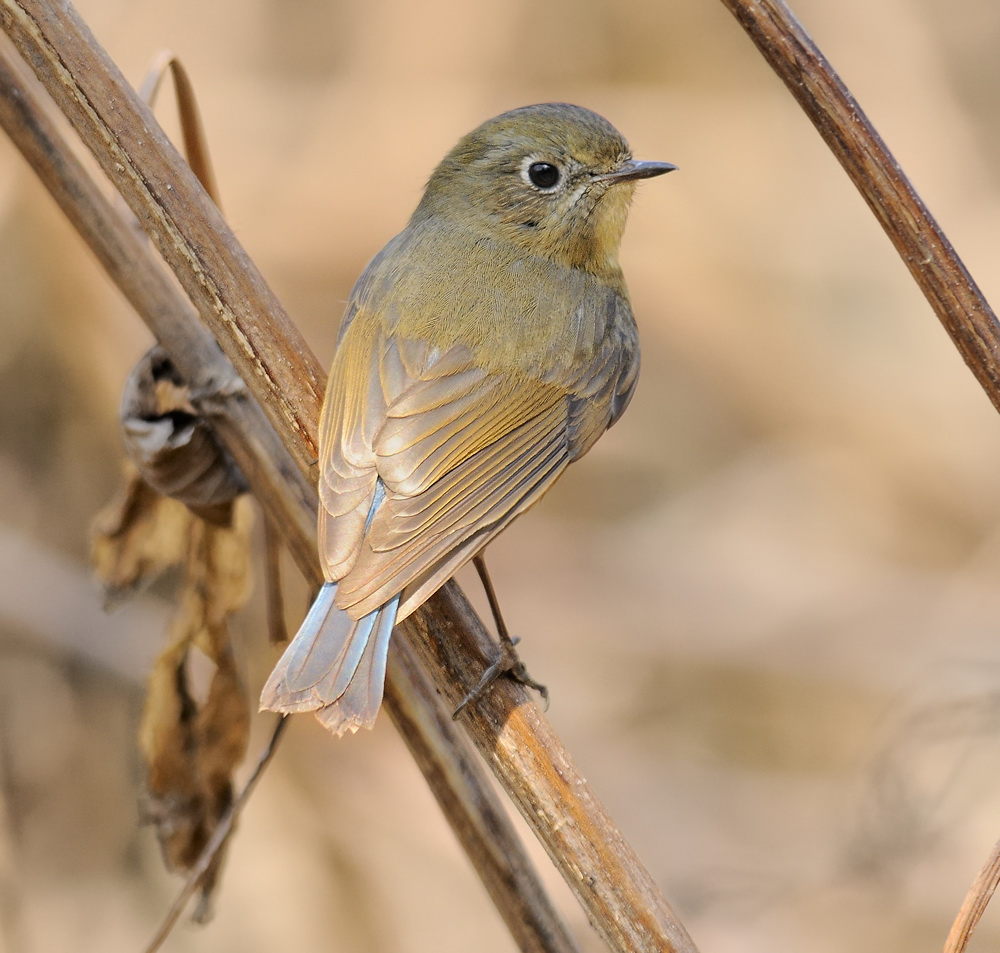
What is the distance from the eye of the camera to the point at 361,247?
5.27 metres

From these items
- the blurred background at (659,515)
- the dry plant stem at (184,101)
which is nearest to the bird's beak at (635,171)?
the dry plant stem at (184,101)

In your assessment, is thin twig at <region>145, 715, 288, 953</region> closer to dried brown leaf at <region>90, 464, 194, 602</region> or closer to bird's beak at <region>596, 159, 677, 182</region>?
dried brown leaf at <region>90, 464, 194, 602</region>

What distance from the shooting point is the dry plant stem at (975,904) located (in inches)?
64.7

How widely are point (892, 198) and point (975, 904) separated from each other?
0.98 metres

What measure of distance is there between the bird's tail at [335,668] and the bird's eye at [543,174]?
143 centimetres

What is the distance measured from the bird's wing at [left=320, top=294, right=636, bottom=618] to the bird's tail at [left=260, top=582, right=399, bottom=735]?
4 centimetres

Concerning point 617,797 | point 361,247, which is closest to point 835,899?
point 617,797

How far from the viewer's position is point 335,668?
2066mm

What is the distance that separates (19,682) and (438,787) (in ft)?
8.01

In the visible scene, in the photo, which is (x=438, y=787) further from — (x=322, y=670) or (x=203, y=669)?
(x=203, y=669)

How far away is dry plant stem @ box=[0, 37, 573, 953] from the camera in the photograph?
2.17m

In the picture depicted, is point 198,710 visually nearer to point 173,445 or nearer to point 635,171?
point 173,445

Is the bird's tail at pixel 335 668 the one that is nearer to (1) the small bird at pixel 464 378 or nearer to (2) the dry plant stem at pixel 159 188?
(1) the small bird at pixel 464 378

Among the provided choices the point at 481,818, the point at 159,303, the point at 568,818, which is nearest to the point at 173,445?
the point at 159,303
